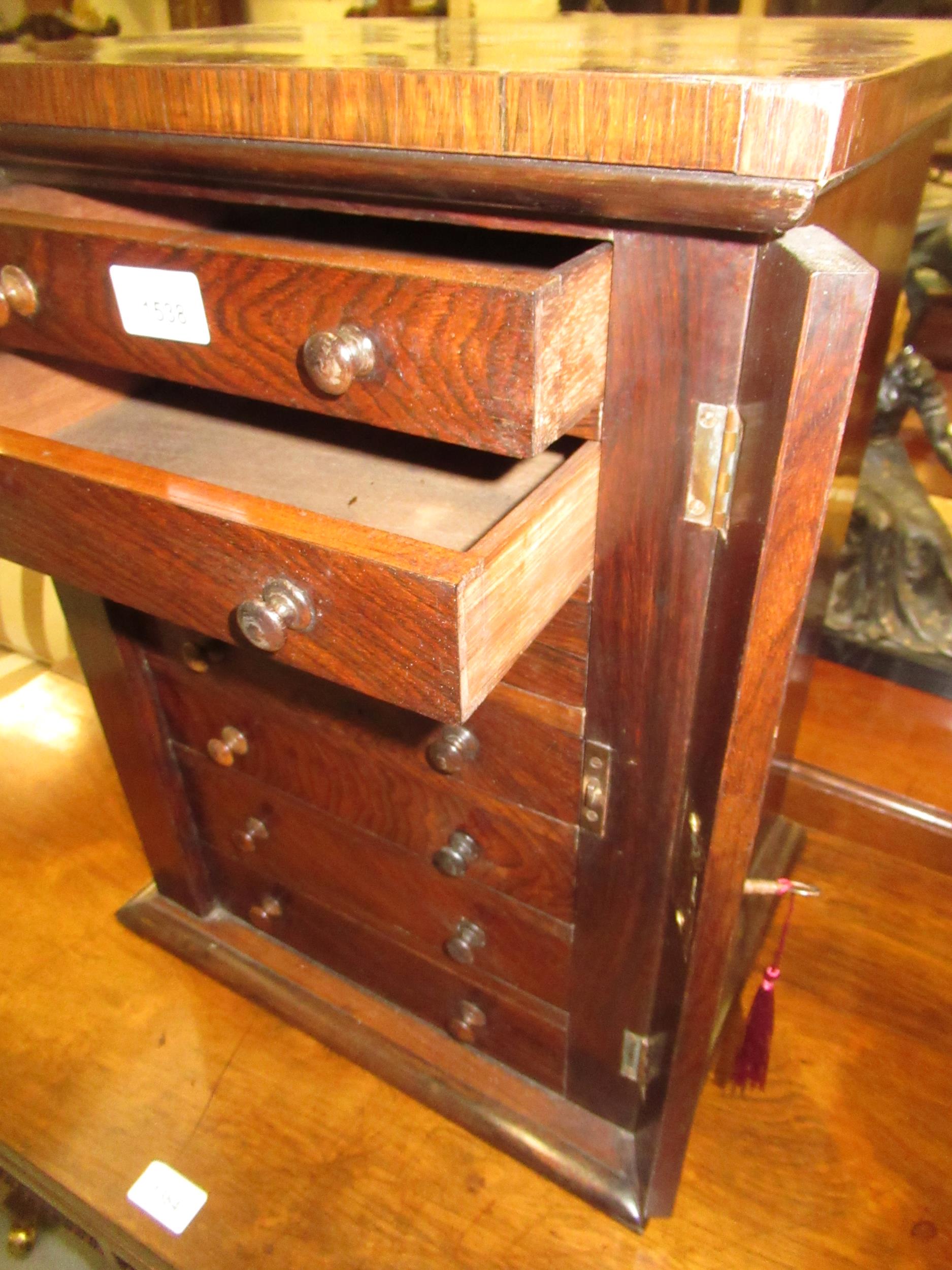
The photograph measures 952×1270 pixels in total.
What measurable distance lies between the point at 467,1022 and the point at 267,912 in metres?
0.23

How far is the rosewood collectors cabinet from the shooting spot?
1.25 ft

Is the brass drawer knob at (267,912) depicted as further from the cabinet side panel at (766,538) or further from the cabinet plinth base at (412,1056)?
the cabinet side panel at (766,538)

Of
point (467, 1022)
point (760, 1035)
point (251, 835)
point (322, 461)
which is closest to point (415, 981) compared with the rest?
point (467, 1022)

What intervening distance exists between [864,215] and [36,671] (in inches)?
51.9

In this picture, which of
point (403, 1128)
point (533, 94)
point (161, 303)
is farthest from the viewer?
point (403, 1128)

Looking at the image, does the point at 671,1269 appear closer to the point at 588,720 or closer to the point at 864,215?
the point at 588,720

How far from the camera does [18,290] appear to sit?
1.72 feet

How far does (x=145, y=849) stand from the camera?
38.2 inches

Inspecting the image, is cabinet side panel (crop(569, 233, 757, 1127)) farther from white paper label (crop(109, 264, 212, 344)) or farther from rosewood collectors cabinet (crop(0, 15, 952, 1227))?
white paper label (crop(109, 264, 212, 344))

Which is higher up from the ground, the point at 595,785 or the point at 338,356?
the point at 338,356

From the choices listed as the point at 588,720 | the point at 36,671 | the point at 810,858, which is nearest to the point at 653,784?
the point at 588,720

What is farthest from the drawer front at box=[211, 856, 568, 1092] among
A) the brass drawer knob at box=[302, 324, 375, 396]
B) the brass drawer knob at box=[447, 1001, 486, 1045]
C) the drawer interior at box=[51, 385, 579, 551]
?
the brass drawer knob at box=[302, 324, 375, 396]

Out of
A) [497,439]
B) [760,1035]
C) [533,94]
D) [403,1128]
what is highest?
[533,94]

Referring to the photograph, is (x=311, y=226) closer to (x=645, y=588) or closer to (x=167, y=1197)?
(x=645, y=588)
